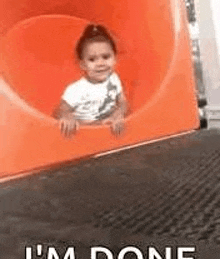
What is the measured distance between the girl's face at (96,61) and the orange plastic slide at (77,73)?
0.10 feet

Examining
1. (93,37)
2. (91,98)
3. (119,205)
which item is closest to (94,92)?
(91,98)

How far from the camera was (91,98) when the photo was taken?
4.07 ft

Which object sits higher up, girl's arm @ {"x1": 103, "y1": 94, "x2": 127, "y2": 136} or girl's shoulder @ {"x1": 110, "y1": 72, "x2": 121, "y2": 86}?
girl's shoulder @ {"x1": 110, "y1": 72, "x2": 121, "y2": 86}

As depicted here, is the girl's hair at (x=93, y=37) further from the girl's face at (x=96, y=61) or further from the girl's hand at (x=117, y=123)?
the girl's hand at (x=117, y=123)

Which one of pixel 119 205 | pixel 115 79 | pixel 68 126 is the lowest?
pixel 119 205

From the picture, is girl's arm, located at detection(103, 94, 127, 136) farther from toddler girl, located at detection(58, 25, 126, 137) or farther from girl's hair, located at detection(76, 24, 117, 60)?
girl's hair, located at detection(76, 24, 117, 60)

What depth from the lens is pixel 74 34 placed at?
1.28 metres

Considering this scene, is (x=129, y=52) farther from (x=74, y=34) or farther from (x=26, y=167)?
(x=26, y=167)

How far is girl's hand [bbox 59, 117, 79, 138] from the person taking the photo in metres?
1.21

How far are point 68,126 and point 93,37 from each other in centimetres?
23

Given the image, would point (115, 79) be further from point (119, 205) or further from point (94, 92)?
point (119, 205)

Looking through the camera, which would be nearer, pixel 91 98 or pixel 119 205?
pixel 119 205

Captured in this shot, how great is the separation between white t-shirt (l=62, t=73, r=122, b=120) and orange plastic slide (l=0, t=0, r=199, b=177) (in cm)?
3

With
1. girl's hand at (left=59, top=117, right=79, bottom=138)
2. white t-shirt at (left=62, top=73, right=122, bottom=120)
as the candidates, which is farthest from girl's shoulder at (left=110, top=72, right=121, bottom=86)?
girl's hand at (left=59, top=117, right=79, bottom=138)
